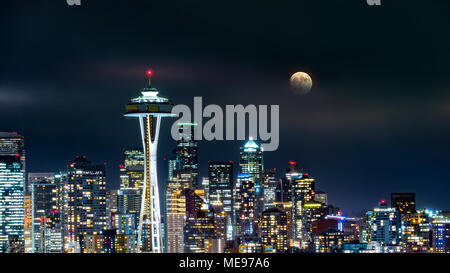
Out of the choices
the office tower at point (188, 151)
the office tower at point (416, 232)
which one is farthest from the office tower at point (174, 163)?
the office tower at point (416, 232)

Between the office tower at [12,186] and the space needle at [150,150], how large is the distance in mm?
8008

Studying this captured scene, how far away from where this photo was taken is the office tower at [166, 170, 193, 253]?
55.4m

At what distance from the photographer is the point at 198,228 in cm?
5388

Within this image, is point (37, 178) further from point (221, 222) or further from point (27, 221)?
point (221, 222)

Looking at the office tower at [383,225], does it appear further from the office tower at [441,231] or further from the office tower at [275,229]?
the office tower at [275,229]

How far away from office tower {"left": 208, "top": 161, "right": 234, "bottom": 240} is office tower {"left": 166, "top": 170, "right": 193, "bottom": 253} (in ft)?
6.95

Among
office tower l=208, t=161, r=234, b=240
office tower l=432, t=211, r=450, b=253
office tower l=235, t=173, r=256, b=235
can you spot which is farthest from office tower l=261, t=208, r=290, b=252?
office tower l=432, t=211, r=450, b=253

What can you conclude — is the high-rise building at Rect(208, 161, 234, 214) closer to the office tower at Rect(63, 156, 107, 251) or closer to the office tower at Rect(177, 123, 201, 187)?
the office tower at Rect(177, 123, 201, 187)

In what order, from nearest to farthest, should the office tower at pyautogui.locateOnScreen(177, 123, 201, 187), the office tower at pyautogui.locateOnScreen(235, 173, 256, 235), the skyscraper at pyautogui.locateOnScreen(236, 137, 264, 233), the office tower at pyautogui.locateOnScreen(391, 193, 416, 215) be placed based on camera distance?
1. the office tower at pyautogui.locateOnScreen(391, 193, 416, 215)
2. the office tower at pyautogui.locateOnScreen(235, 173, 256, 235)
3. the skyscraper at pyautogui.locateOnScreen(236, 137, 264, 233)
4. the office tower at pyautogui.locateOnScreen(177, 123, 201, 187)

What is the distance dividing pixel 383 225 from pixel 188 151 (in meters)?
24.2

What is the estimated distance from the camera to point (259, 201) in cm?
5947

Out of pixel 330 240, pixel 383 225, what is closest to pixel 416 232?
pixel 383 225

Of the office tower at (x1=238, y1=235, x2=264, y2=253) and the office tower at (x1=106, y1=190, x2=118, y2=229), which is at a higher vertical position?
the office tower at (x1=106, y1=190, x2=118, y2=229)
